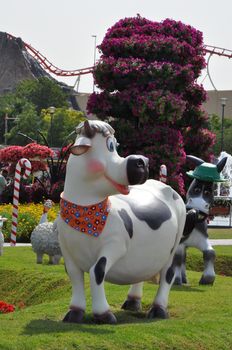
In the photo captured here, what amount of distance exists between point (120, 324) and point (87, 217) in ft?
3.64

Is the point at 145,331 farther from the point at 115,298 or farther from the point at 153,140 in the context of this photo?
the point at 153,140

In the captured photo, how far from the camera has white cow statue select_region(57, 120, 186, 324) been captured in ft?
31.7

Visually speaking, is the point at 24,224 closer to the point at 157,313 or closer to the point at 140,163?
the point at 157,313

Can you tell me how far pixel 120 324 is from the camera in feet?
32.2

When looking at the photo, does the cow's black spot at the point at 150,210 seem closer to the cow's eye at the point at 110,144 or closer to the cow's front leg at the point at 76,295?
the cow's eye at the point at 110,144

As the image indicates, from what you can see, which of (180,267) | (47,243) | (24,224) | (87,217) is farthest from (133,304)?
(24,224)

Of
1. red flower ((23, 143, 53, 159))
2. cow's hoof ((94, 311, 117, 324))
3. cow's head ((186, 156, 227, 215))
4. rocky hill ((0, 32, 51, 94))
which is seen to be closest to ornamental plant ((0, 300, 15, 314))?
cow's head ((186, 156, 227, 215))

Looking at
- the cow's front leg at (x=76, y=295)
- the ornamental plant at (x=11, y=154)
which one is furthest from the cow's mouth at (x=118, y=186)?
the ornamental plant at (x=11, y=154)

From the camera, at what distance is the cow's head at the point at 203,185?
1380 centimetres

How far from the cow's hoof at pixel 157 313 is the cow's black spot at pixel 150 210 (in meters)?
0.92

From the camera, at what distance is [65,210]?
9.84 m

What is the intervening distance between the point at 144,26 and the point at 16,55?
8713 centimetres

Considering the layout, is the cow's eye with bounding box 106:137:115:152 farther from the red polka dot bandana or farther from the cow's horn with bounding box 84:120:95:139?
the red polka dot bandana

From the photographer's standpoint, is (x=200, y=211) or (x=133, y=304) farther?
(x=200, y=211)
